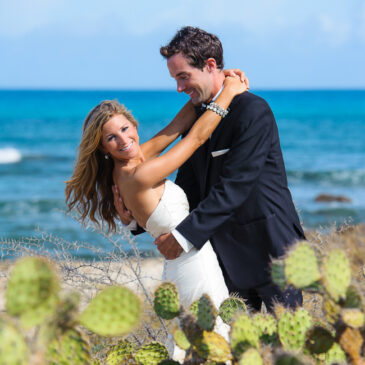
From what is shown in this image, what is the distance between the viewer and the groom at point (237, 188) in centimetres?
351

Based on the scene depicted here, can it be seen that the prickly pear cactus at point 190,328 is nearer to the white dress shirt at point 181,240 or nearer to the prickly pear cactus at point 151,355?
the prickly pear cactus at point 151,355

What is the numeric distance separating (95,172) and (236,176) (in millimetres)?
1036

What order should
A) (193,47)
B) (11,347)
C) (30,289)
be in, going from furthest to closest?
(193,47)
(30,289)
(11,347)

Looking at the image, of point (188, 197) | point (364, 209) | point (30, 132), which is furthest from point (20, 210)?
point (30, 132)

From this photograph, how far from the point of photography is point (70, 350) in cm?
201

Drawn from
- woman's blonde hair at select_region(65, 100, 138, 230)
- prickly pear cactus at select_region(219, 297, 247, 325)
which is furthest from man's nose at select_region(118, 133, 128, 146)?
prickly pear cactus at select_region(219, 297, 247, 325)

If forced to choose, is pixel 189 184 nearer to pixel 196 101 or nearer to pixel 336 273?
pixel 196 101

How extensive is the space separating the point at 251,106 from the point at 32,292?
2223mm

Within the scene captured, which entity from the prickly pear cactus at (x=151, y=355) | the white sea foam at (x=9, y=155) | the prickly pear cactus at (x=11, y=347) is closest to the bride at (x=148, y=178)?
the prickly pear cactus at (x=151, y=355)

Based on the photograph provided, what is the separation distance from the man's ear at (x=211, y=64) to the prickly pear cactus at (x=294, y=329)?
78.8 inches

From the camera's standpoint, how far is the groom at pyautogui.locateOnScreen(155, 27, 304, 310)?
3.51 metres

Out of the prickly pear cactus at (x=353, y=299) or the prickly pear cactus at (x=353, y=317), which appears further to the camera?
the prickly pear cactus at (x=353, y=299)

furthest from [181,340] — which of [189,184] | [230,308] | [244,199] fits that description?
[189,184]

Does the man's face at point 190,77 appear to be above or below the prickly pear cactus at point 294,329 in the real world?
above
